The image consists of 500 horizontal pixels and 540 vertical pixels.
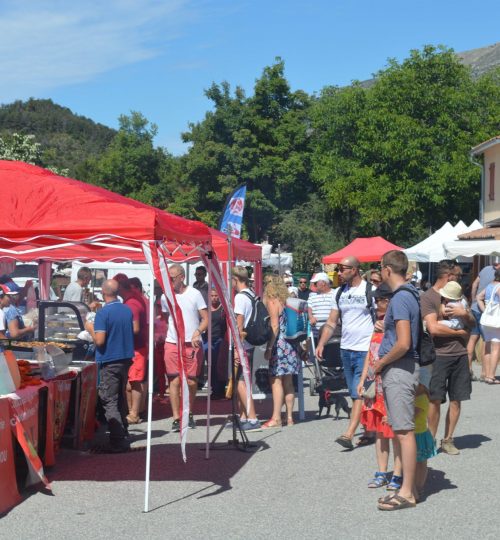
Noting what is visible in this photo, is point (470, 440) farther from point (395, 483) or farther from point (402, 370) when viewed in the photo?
point (402, 370)

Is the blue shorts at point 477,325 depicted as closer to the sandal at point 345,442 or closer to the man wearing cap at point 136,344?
the man wearing cap at point 136,344

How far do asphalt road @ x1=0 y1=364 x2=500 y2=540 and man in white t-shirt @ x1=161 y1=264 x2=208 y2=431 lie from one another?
0.63m

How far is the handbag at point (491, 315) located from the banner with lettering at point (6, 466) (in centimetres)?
943

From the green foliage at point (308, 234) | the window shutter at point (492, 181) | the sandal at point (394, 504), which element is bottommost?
the sandal at point (394, 504)

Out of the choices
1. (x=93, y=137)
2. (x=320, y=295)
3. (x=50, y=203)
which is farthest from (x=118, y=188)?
(x=93, y=137)

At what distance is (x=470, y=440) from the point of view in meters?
9.16

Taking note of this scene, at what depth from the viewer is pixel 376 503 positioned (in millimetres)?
6566

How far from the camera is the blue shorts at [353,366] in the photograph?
902cm

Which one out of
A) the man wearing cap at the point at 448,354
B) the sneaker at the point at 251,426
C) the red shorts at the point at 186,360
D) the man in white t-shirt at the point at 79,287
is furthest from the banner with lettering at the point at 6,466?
the man in white t-shirt at the point at 79,287

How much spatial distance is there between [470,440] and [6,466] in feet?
16.1

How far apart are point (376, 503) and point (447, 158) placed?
3914 centimetres

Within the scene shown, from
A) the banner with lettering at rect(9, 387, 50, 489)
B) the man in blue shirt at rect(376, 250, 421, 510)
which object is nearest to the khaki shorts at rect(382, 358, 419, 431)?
the man in blue shirt at rect(376, 250, 421, 510)

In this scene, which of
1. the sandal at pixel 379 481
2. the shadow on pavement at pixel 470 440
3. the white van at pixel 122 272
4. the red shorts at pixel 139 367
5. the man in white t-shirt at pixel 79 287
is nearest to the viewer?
the sandal at pixel 379 481

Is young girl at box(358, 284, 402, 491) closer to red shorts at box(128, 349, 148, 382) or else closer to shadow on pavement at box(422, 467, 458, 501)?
shadow on pavement at box(422, 467, 458, 501)
